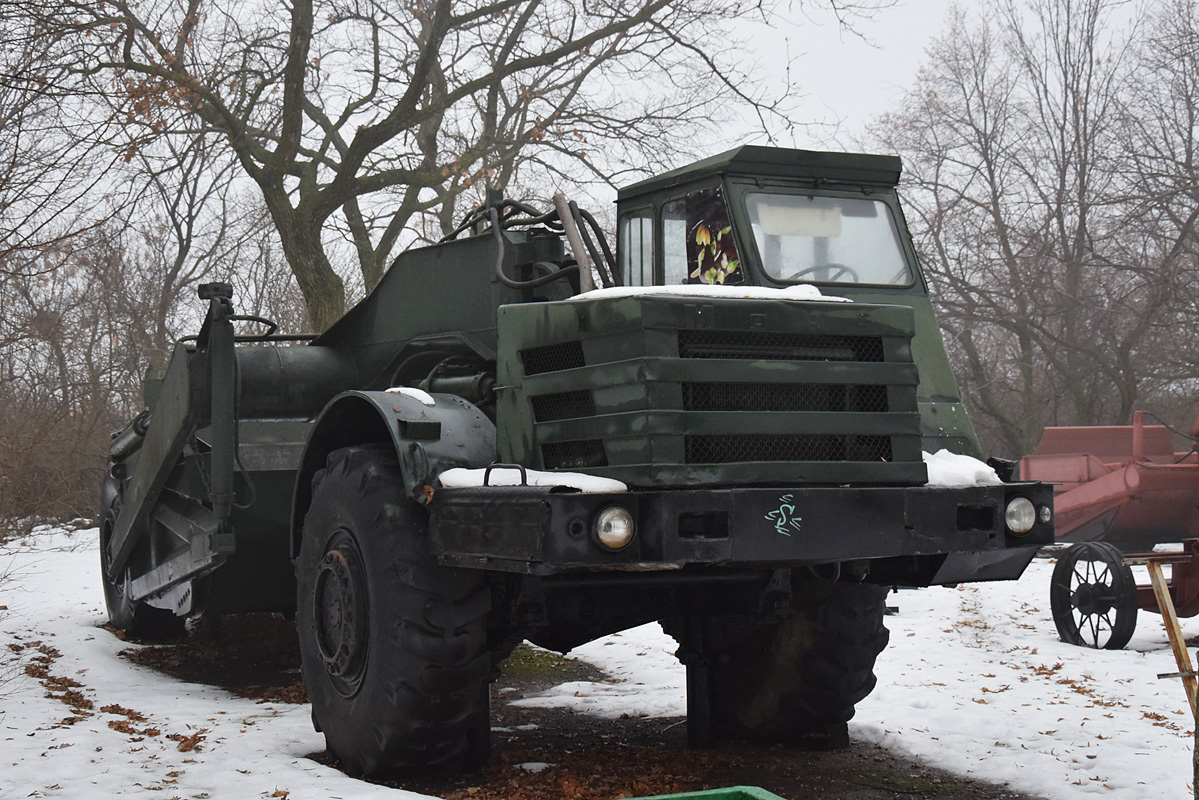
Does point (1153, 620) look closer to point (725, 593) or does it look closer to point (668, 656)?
point (668, 656)

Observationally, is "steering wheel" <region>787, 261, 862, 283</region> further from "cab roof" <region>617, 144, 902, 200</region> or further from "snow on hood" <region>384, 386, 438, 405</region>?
"snow on hood" <region>384, 386, 438, 405</region>

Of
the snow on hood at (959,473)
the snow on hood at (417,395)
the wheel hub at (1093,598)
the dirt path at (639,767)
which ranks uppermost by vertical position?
the snow on hood at (417,395)

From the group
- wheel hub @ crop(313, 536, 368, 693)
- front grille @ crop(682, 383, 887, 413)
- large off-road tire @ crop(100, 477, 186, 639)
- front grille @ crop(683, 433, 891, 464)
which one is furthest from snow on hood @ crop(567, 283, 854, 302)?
large off-road tire @ crop(100, 477, 186, 639)

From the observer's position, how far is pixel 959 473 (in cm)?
540

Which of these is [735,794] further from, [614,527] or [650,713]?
[650,713]

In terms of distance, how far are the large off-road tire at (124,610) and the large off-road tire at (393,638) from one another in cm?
428

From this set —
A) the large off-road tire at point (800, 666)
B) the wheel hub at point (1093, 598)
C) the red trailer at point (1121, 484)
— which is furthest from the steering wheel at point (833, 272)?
the red trailer at point (1121, 484)

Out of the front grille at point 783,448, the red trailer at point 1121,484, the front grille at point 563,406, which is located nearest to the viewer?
the front grille at point 783,448

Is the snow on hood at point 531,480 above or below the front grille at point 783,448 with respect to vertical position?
below

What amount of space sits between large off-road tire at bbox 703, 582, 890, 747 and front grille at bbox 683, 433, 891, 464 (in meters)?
1.40

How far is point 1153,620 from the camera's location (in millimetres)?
11438

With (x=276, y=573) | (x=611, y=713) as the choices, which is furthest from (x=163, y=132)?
(x=611, y=713)

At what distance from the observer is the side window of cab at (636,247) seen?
21.9 ft

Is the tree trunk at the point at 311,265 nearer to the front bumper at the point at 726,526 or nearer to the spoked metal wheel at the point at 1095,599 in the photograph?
the spoked metal wheel at the point at 1095,599
